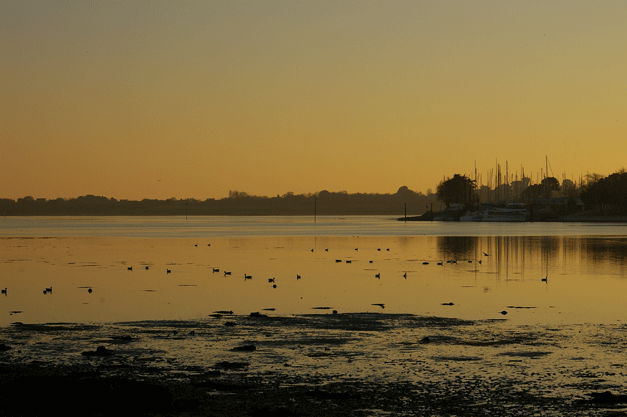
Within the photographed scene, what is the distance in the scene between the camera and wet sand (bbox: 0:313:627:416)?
70.0ft

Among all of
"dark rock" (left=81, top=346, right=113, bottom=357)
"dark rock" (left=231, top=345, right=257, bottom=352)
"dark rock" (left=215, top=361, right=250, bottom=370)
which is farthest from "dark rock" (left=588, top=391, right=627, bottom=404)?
"dark rock" (left=81, top=346, right=113, bottom=357)

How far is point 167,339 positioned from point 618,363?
15357 millimetres

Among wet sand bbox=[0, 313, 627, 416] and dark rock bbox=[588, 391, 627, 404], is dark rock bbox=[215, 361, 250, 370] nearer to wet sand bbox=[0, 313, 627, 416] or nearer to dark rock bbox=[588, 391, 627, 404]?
wet sand bbox=[0, 313, 627, 416]

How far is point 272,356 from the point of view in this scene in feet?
92.2

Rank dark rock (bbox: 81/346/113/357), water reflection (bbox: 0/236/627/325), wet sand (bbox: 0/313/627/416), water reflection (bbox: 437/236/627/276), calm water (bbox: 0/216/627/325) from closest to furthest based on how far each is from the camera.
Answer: wet sand (bbox: 0/313/627/416) → dark rock (bbox: 81/346/113/357) → calm water (bbox: 0/216/627/325) → water reflection (bbox: 0/236/627/325) → water reflection (bbox: 437/236/627/276)

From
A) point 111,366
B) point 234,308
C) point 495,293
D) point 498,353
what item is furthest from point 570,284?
point 111,366

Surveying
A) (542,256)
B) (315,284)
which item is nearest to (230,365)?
(315,284)

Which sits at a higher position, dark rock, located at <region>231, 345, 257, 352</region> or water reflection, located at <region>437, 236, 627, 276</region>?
water reflection, located at <region>437, 236, 627, 276</region>

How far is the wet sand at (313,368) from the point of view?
21.3m

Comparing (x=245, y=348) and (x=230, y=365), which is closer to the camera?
(x=230, y=365)

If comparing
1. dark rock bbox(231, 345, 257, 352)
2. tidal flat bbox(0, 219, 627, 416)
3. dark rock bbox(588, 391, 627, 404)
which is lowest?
dark rock bbox(588, 391, 627, 404)

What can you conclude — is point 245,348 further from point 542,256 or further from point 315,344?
point 542,256

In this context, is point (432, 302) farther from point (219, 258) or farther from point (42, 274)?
point (219, 258)

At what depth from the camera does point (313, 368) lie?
26.1 metres
